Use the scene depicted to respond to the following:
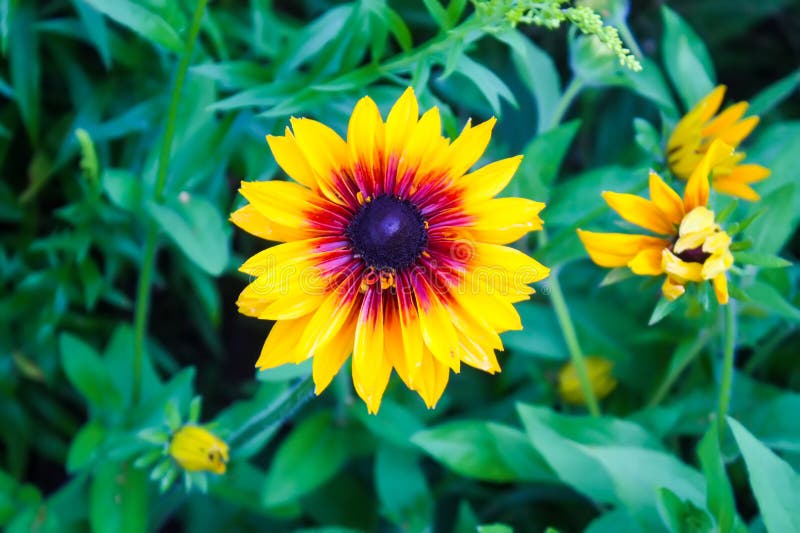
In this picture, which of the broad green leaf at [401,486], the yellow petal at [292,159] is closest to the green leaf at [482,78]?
the yellow petal at [292,159]

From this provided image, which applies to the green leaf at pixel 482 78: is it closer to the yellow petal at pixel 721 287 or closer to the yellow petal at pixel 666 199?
the yellow petal at pixel 666 199

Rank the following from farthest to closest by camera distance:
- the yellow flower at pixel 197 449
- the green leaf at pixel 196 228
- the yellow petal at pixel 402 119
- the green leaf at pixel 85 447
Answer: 1. the green leaf at pixel 85 447
2. the green leaf at pixel 196 228
3. the yellow flower at pixel 197 449
4. the yellow petal at pixel 402 119

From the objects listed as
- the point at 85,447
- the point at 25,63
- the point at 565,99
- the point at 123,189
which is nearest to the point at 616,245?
the point at 565,99

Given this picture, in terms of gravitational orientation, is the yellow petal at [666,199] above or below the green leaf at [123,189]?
below

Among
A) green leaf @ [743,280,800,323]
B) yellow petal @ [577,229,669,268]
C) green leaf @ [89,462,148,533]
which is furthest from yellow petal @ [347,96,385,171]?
green leaf @ [89,462,148,533]

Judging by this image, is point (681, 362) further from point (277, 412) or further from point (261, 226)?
point (261, 226)

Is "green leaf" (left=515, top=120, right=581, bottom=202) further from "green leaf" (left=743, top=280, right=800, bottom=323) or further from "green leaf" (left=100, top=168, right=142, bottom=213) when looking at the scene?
"green leaf" (left=100, top=168, right=142, bottom=213)

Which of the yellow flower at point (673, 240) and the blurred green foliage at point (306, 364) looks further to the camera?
the blurred green foliage at point (306, 364)
